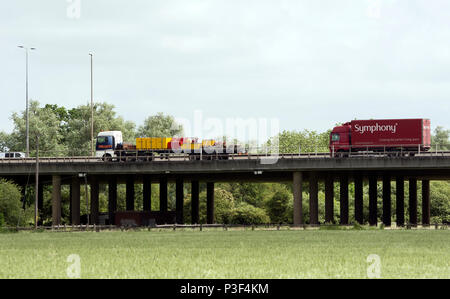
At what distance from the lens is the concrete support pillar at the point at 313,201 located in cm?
8508

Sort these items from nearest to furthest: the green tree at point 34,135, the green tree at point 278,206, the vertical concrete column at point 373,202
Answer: the vertical concrete column at point 373,202, the green tree at point 278,206, the green tree at point 34,135

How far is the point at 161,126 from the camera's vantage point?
479 feet

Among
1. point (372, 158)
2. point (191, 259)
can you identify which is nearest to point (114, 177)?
point (372, 158)

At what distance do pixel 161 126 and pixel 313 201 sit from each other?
64199 mm

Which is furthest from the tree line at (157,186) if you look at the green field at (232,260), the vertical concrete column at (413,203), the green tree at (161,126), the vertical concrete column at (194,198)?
the green field at (232,260)

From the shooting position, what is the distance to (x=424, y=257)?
3791 centimetres

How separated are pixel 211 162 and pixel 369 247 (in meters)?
39.8

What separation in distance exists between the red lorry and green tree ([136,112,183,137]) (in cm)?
6293

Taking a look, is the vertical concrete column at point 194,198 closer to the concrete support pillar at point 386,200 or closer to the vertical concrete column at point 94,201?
the vertical concrete column at point 94,201

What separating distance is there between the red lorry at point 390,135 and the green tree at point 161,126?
6293 cm

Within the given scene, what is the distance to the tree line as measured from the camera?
4486 inches

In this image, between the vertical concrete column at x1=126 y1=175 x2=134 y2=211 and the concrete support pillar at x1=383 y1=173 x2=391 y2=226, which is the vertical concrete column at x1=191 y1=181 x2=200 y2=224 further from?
the concrete support pillar at x1=383 y1=173 x2=391 y2=226
